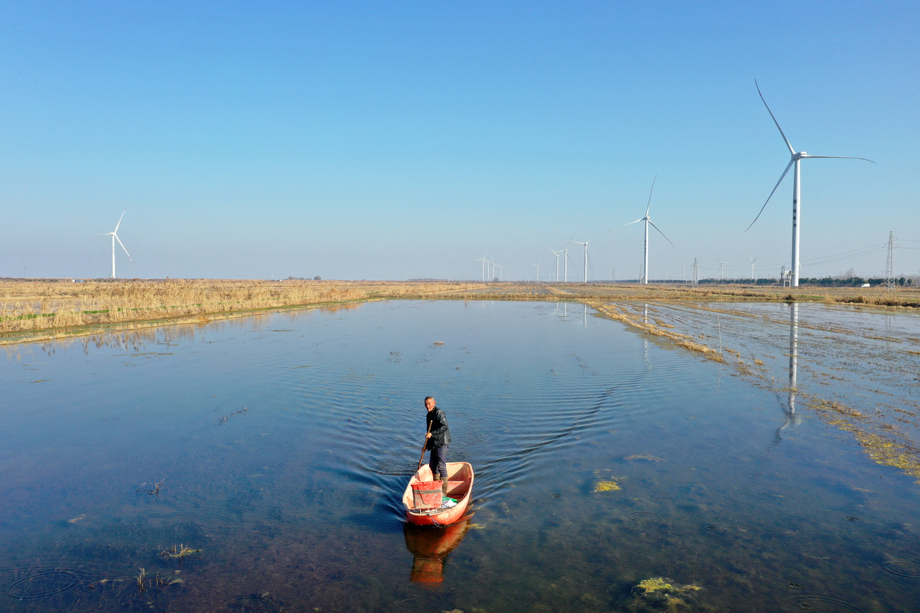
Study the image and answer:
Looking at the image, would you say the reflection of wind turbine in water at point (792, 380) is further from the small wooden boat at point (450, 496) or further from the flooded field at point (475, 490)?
the small wooden boat at point (450, 496)

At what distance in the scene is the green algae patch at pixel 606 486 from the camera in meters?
9.68

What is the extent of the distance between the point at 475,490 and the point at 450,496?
0.71 m

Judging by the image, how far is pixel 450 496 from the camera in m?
9.14

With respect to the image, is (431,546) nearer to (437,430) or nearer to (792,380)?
(437,430)

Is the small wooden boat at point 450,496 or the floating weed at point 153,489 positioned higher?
the small wooden boat at point 450,496

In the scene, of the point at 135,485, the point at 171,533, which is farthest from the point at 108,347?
the point at 171,533

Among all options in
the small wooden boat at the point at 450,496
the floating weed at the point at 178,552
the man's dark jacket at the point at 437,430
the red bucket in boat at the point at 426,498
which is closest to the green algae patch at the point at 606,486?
the small wooden boat at the point at 450,496

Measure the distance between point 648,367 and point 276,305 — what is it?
45779mm

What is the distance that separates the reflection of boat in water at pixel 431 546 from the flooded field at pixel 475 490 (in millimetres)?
37

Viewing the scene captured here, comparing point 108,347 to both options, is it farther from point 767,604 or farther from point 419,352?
point 767,604

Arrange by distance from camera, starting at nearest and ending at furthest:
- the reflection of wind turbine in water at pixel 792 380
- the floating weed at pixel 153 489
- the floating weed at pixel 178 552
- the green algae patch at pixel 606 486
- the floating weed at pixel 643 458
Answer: the floating weed at pixel 178 552, the floating weed at pixel 153 489, the green algae patch at pixel 606 486, the floating weed at pixel 643 458, the reflection of wind turbine in water at pixel 792 380

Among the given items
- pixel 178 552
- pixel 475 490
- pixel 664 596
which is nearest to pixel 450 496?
pixel 475 490

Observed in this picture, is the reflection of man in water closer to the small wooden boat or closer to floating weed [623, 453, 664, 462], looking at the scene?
the small wooden boat

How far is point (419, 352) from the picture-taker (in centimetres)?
2584
